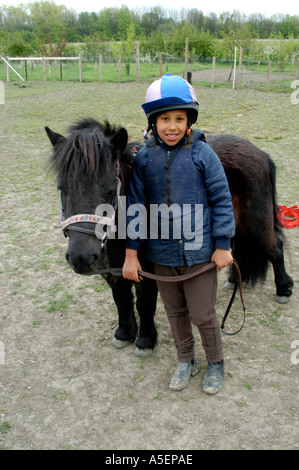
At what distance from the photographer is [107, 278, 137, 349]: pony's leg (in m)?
2.77

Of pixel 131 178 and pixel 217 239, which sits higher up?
pixel 131 178

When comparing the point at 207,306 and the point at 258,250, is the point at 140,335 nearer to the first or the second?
the point at 207,306

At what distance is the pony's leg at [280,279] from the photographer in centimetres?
336

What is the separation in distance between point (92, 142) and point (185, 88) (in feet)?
1.90

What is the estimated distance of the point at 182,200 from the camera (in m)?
2.09

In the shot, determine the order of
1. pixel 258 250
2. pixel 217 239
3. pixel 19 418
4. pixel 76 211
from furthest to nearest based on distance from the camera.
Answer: pixel 258 250 → pixel 19 418 → pixel 217 239 → pixel 76 211

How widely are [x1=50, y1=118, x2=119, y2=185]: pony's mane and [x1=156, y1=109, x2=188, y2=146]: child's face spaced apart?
12.4 inches

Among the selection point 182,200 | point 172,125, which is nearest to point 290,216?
point 182,200

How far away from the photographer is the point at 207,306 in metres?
2.24

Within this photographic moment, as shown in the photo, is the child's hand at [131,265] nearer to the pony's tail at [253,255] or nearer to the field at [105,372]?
the field at [105,372]

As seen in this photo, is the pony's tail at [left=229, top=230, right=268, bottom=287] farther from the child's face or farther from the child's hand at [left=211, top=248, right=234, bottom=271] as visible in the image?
the child's face

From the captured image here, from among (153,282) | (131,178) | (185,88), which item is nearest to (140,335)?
(153,282)

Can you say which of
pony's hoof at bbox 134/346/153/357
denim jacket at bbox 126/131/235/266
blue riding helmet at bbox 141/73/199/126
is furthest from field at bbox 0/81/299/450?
blue riding helmet at bbox 141/73/199/126

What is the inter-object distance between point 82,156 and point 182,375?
1557 mm
